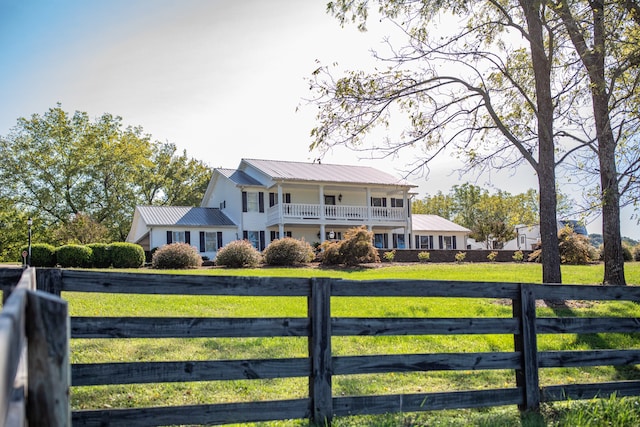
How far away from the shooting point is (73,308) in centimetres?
1094

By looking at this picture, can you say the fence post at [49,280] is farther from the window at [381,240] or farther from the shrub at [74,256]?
the window at [381,240]

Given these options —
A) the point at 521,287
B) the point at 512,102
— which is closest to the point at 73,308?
the point at 521,287

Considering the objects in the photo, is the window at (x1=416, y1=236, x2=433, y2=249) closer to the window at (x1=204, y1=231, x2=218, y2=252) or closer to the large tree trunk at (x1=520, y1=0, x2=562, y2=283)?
the window at (x1=204, y1=231, x2=218, y2=252)

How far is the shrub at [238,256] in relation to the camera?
2480cm

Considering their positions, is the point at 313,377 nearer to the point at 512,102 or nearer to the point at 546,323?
the point at 546,323

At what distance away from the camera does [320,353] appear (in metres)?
4.74

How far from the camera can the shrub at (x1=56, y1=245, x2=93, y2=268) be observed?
985 inches

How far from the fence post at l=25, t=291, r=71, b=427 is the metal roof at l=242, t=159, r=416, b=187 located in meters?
32.3

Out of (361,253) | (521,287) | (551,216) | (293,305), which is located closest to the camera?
(521,287)

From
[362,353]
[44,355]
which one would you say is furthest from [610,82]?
[44,355]

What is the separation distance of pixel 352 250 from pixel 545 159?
1276 centimetres

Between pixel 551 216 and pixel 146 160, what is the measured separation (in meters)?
40.3

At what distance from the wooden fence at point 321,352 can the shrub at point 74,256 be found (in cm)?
2277

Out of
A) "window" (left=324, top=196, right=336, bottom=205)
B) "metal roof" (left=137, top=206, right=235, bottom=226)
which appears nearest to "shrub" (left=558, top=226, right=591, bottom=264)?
"window" (left=324, top=196, right=336, bottom=205)
